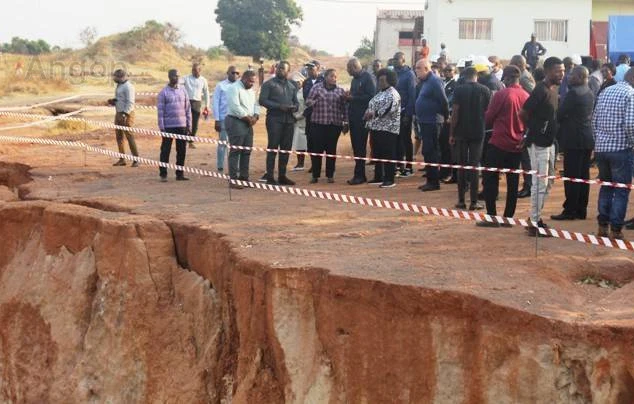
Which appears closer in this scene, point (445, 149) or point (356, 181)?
point (356, 181)

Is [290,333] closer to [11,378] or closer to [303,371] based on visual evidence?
[303,371]

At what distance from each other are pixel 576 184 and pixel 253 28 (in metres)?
39.9

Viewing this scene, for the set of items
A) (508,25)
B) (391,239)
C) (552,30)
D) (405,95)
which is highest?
(508,25)

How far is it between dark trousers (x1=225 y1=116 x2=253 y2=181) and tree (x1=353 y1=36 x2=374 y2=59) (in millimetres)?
40794

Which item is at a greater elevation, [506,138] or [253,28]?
[253,28]

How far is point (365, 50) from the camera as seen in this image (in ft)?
182

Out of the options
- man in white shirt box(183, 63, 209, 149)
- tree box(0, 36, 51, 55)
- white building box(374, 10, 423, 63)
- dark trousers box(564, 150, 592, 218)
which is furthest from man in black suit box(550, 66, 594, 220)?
tree box(0, 36, 51, 55)

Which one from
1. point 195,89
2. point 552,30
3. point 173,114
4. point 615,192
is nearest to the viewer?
point 615,192

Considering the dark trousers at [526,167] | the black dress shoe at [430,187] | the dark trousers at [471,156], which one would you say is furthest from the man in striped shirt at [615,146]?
the black dress shoe at [430,187]

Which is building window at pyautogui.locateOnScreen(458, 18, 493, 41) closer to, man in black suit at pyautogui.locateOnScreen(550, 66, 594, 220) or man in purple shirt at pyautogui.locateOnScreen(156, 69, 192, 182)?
man in purple shirt at pyautogui.locateOnScreen(156, 69, 192, 182)

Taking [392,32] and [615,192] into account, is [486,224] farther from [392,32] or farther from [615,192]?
[392,32]

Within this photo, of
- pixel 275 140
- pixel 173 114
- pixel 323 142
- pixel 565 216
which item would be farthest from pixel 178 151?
pixel 565 216

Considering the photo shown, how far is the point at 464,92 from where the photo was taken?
32.6 ft

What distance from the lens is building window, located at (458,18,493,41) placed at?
29562 mm
